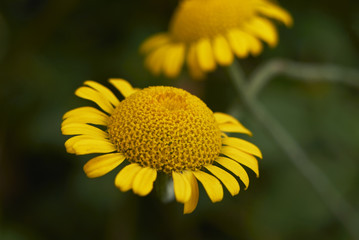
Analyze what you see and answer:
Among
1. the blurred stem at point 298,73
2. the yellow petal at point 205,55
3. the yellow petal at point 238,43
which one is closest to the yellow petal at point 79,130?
the yellow petal at point 205,55

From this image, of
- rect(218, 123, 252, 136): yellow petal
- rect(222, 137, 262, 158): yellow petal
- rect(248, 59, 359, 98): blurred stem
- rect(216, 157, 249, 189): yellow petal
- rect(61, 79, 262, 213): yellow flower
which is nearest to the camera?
rect(61, 79, 262, 213): yellow flower

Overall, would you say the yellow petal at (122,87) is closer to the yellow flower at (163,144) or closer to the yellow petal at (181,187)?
the yellow flower at (163,144)

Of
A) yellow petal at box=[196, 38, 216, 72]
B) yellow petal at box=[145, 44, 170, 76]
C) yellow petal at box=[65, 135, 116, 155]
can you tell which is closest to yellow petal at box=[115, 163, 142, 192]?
yellow petal at box=[65, 135, 116, 155]

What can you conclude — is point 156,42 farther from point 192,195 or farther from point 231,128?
point 192,195

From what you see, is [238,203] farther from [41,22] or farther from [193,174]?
[41,22]

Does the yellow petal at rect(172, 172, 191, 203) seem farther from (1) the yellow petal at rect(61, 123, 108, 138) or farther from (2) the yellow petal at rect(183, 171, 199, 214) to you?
(1) the yellow petal at rect(61, 123, 108, 138)

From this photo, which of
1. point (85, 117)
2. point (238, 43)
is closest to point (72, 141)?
point (85, 117)
